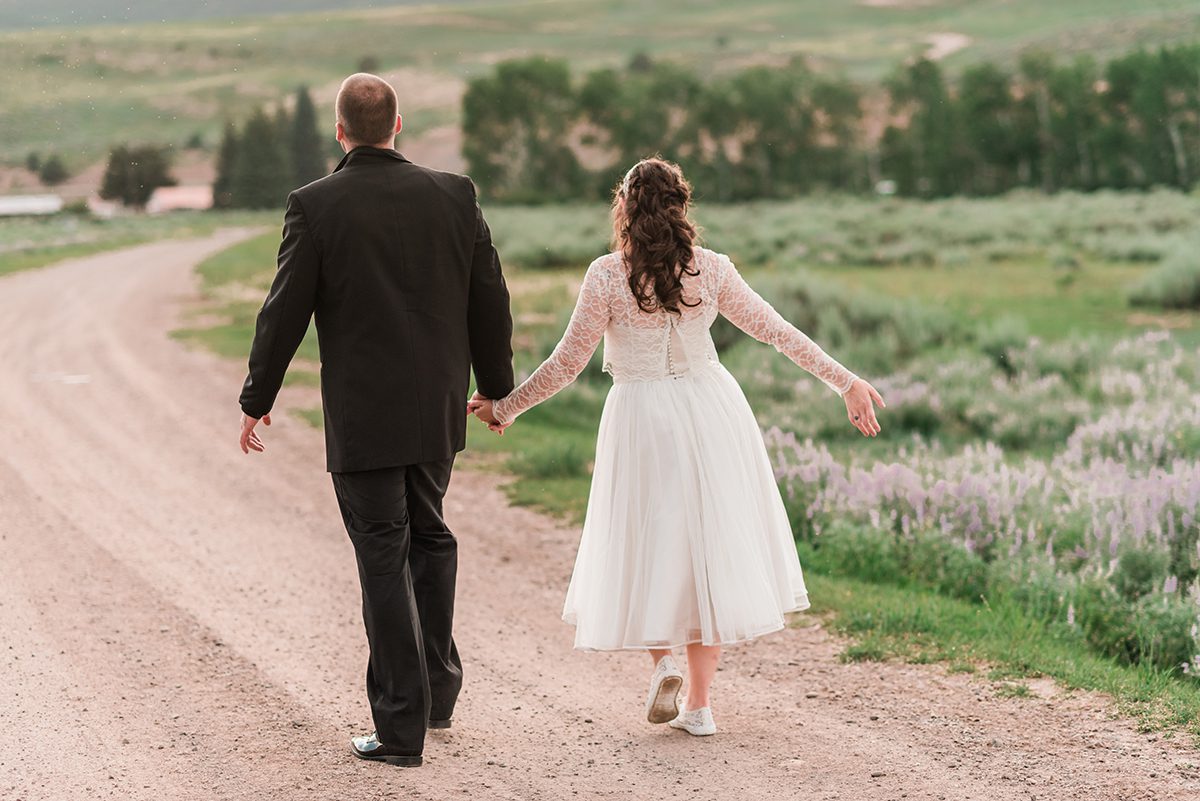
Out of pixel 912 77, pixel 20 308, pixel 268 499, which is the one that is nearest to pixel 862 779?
pixel 268 499

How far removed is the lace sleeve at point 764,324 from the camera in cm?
483

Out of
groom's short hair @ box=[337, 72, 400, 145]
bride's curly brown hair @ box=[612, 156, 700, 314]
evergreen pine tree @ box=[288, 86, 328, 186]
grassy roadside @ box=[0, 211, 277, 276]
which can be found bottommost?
grassy roadside @ box=[0, 211, 277, 276]

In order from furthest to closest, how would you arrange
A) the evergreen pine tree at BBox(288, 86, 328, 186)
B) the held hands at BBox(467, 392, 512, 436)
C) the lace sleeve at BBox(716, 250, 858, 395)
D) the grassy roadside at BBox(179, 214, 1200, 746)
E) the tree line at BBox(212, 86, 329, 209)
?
the evergreen pine tree at BBox(288, 86, 328, 186)
the tree line at BBox(212, 86, 329, 209)
the grassy roadside at BBox(179, 214, 1200, 746)
the held hands at BBox(467, 392, 512, 436)
the lace sleeve at BBox(716, 250, 858, 395)

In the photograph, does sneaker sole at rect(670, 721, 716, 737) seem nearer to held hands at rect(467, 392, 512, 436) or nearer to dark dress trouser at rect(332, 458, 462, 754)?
dark dress trouser at rect(332, 458, 462, 754)

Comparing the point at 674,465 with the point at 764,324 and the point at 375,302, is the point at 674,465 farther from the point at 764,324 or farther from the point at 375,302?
the point at 375,302

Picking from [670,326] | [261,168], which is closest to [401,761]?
[670,326]

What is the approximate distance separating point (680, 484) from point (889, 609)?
226cm

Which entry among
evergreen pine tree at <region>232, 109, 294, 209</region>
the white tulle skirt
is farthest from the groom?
evergreen pine tree at <region>232, 109, 294, 209</region>

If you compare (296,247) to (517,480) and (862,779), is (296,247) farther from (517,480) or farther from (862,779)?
(517,480)

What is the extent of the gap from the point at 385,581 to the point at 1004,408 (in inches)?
366

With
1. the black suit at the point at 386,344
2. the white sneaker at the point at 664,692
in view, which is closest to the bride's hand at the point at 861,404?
the white sneaker at the point at 664,692

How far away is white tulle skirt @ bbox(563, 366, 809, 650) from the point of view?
470 centimetres

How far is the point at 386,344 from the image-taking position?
450cm

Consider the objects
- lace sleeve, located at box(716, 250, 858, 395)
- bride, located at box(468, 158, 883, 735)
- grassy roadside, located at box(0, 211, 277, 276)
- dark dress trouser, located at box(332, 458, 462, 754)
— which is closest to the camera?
dark dress trouser, located at box(332, 458, 462, 754)
